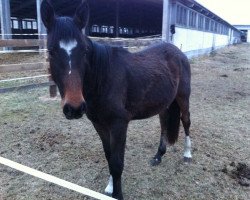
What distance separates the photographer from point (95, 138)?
460cm

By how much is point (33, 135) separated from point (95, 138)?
41.1 inches

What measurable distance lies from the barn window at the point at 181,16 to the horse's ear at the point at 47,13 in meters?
13.1

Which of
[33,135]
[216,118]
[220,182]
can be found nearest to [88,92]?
[220,182]

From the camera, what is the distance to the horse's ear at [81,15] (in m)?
2.33

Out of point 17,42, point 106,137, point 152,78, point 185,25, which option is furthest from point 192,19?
point 106,137

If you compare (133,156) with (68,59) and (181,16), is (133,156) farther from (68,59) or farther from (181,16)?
(181,16)

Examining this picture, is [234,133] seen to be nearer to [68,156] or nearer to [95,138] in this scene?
[95,138]

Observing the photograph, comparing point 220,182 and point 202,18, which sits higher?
point 202,18

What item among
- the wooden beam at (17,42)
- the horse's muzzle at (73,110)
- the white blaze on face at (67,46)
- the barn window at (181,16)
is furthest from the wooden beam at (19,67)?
the barn window at (181,16)

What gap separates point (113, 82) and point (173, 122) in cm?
163

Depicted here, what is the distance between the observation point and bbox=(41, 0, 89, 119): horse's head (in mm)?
2098

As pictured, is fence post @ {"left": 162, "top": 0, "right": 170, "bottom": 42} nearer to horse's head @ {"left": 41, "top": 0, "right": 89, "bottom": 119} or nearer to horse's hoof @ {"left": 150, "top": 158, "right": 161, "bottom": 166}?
horse's hoof @ {"left": 150, "top": 158, "right": 161, "bottom": 166}

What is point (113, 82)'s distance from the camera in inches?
108

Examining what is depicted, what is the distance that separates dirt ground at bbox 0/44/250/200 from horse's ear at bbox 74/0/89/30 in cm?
183
